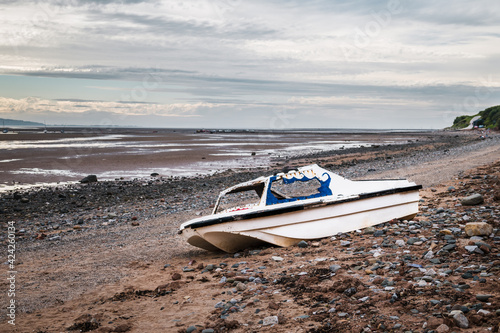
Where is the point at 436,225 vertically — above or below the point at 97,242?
above

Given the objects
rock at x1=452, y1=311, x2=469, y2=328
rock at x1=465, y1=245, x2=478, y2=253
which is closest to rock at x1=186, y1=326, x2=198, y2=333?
rock at x1=452, y1=311, x2=469, y2=328

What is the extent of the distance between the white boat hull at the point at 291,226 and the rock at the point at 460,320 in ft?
16.8

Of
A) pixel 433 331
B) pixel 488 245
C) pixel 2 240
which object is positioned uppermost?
pixel 488 245

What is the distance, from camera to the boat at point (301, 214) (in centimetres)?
1022

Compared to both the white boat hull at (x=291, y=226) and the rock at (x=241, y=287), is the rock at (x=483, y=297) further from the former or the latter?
the white boat hull at (x=291, y=226)

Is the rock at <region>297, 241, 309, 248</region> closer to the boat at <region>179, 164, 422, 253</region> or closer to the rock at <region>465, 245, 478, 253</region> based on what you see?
the boat at <region>179, 164, 422, 253</region>

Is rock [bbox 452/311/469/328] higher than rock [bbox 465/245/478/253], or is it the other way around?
rock [bbox 465/245/478/253]

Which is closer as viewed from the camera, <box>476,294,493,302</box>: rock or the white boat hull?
<box>476,294,493,302</box>: rock

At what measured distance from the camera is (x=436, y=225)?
10.0 m

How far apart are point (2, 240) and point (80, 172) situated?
1804 cm

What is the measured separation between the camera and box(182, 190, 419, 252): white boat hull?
10.2 metres

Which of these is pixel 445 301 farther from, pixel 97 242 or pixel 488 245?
pixel 97 242

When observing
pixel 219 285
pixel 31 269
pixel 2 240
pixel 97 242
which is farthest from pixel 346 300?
pixel 2 240

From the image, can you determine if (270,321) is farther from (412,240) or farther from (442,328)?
(412,240)
